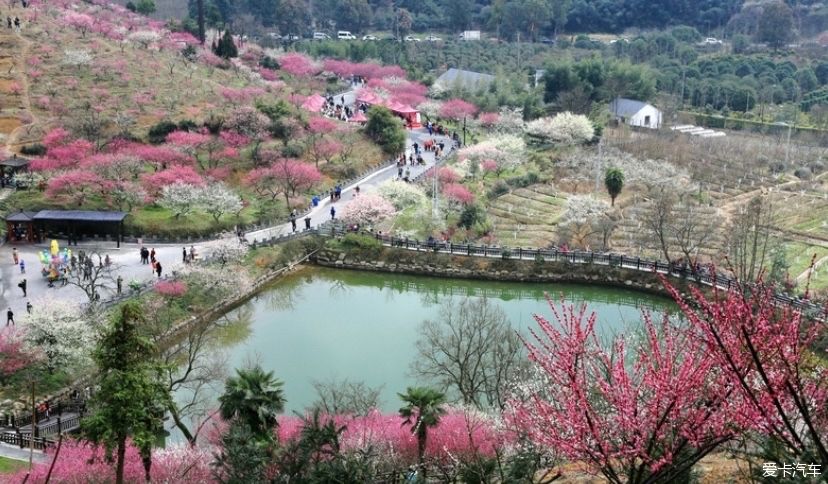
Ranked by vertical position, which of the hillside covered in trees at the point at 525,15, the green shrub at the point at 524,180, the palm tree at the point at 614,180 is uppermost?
the hillside covered in trees at the point at 525,15

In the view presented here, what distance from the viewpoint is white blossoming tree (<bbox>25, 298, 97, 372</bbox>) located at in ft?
67.1

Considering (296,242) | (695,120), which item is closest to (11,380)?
(296,242)

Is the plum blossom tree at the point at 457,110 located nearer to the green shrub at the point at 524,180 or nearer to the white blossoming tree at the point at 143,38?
the green shrub at the point at 524,180

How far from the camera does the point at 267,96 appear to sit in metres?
48.6

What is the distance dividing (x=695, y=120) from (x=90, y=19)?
4554cm

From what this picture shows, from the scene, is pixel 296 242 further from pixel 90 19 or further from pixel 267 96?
pixel 90 19

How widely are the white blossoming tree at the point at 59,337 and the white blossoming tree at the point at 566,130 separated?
33.9m

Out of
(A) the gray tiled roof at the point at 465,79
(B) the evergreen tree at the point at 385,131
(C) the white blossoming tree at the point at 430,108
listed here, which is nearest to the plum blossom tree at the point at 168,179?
(B) the evergreen tree at the point at 385,131

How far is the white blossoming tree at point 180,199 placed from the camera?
3139 centimetres

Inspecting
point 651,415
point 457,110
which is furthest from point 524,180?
point 651,415

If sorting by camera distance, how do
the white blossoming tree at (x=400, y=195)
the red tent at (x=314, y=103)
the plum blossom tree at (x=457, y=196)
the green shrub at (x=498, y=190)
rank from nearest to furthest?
the white blossoming tree at (x=400, y=195) → the plum blossom tree at (x=457, y=196) → the green shrub at (x=498, y=190) → the red tent at (x=314, y=103)

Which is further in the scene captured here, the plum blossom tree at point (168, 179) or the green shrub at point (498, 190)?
the green shrub at point (498, 190)

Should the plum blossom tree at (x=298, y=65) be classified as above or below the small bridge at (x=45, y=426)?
above

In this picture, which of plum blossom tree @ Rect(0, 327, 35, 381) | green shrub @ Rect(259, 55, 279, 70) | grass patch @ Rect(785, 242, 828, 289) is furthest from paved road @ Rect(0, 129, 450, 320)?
green shrub @ Rect(259, 55, 279, 70)
